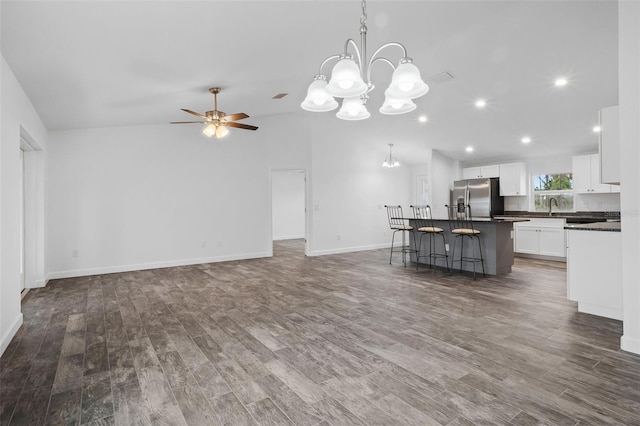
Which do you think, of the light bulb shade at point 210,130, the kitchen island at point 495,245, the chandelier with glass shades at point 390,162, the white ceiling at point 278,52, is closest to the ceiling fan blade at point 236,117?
the light bulb shade at point 210,130

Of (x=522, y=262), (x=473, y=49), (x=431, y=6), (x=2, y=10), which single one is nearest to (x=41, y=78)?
(x=2, y=10)

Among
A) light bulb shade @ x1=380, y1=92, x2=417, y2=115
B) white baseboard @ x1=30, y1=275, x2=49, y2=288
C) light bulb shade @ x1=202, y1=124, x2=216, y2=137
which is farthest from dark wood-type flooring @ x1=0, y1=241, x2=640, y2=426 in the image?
light bulb shade @ x1=202, y1=124, x2=216, y2=137

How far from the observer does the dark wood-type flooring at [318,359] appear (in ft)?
6.07

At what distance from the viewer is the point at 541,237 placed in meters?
6.80

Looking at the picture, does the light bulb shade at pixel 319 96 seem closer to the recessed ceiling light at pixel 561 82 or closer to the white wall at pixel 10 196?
the white wall at pixel 10 196

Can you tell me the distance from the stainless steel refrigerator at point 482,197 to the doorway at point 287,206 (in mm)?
5325

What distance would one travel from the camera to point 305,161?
779cm

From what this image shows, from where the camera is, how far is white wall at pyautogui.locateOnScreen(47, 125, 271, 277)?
5.68 m

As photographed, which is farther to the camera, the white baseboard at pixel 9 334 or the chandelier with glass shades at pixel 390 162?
the chandelier with glass shades at pixel 390 162

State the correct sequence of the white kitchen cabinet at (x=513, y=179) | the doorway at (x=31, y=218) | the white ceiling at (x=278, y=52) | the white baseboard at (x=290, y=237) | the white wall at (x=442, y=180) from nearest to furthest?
the white ceiling at (x=278, y=52), the doorway at (x=31, y=218), the white kitchen cabinet at (x=513, y=179), the white wall at (x=442, y=180), the white baseboard at (x=290, y=237)

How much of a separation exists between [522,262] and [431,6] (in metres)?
5.53

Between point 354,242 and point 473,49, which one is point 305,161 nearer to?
point 354,242

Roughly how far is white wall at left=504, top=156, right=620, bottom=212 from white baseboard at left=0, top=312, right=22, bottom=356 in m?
8.90

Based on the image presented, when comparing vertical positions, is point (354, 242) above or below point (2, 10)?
below
